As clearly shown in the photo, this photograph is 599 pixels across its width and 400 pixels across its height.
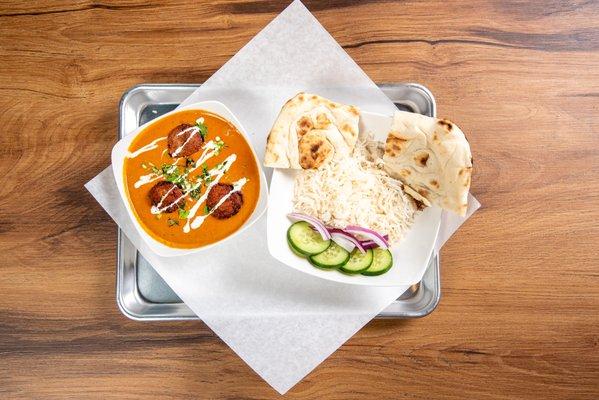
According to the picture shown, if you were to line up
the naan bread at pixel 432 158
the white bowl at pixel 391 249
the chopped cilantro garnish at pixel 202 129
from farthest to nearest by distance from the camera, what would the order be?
the chopped cilantro garnish at pixel 202 129, the white bowl at pixel 391 249, the naan bread at pixel 432 158

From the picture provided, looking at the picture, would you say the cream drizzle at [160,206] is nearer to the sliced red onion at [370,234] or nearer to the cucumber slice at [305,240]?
the cucumber slice at [305,240]

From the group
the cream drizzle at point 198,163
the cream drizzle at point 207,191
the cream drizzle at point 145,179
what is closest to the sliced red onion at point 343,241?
the cream drizzle at point 207,191

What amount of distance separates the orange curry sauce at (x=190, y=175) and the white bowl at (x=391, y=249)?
0.42 ft

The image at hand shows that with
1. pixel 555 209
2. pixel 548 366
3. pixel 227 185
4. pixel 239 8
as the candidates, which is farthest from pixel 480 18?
pixel 548 366

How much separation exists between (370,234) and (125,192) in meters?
1.23

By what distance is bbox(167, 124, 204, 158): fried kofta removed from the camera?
3.02 m

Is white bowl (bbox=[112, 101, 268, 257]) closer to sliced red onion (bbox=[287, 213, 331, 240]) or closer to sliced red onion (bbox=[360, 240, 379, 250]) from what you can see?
sliced red onion (bbox=[287, 213, 331, 240])

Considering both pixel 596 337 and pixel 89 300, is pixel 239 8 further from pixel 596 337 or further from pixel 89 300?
pixel 596 337

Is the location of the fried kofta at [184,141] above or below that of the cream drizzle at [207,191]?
above

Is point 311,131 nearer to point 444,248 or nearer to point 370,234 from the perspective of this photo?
point 370,234

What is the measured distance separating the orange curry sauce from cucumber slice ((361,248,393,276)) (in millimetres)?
654

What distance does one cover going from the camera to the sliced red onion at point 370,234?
9.66ft

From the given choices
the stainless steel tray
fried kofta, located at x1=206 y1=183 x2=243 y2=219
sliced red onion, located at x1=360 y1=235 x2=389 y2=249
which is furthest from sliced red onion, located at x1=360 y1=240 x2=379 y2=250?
fried kofta, located at x1=206 y1=183 x2=243 y2=219

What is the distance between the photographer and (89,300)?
326cm
